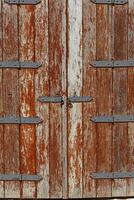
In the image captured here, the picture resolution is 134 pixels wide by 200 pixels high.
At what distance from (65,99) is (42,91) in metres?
0.25

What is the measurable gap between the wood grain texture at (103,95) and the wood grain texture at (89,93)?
4 centimetres

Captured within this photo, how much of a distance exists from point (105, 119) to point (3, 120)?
1041 mm

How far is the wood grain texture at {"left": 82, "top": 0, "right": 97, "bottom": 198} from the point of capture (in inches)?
245

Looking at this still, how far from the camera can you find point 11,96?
6.29 metres

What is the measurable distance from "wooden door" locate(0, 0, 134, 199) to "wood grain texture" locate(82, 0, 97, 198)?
0.01 m

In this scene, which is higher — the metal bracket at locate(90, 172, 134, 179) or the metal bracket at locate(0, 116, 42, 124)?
the metal bracket at locate(0, 116, 42, 124)

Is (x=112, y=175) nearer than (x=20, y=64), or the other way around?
(x=20, y=64)

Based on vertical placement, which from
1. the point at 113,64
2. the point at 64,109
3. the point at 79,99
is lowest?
the point at 64,109

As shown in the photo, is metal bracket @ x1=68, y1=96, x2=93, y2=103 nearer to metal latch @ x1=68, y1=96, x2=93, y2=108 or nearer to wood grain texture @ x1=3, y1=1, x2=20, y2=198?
metal latch @ x1=68, y1=96, x2=93, y2=108

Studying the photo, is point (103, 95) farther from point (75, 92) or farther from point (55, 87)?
point (55, 87)

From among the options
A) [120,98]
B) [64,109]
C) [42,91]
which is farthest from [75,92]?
[120,98]

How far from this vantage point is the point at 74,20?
20.4 ft

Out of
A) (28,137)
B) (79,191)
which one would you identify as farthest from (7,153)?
(79,191)

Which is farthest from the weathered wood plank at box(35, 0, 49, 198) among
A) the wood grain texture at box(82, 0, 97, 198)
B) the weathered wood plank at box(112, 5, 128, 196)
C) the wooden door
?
the weathered wood plank at box(112, 5, 128, 196)
